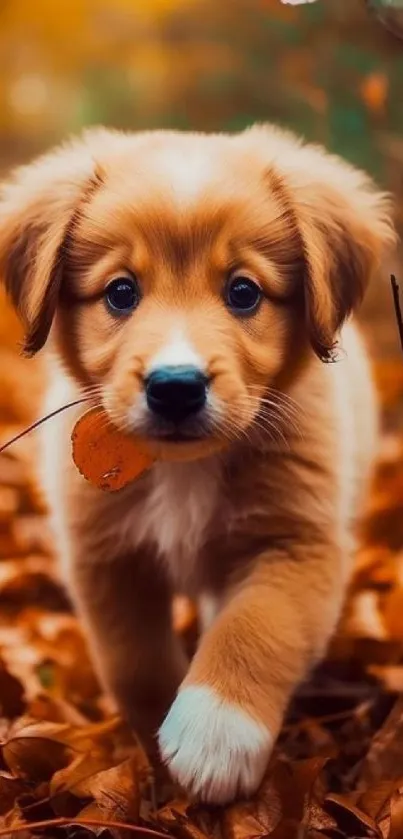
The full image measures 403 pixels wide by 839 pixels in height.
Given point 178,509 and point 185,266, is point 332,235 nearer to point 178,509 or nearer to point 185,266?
point 185,266

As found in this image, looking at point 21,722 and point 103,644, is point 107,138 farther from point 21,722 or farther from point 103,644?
point 21,722

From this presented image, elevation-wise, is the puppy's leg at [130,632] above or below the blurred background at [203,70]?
below

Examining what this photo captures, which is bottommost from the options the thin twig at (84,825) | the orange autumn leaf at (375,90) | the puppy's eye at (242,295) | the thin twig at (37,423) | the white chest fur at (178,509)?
the thin twig at (84,825)

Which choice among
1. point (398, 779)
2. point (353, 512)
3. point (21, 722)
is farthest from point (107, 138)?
Answer: point (398, 779)

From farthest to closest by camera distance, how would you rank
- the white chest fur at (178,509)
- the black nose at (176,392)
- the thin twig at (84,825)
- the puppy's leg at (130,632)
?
the puppy's leg at (130,632), the white chest fur at (178,509), the thin twig at (84,825), the black nose at (176,392)

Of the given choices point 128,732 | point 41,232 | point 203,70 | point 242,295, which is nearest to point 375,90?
point 203,70

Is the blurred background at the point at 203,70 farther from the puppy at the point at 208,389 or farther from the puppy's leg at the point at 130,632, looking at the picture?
the puppy's leg at the point at 130,632

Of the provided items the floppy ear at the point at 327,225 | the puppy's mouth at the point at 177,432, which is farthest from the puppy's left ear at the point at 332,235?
the puppy's mouth at the point at 177,432

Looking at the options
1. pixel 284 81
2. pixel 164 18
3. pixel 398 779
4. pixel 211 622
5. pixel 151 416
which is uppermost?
pixel 164 18
